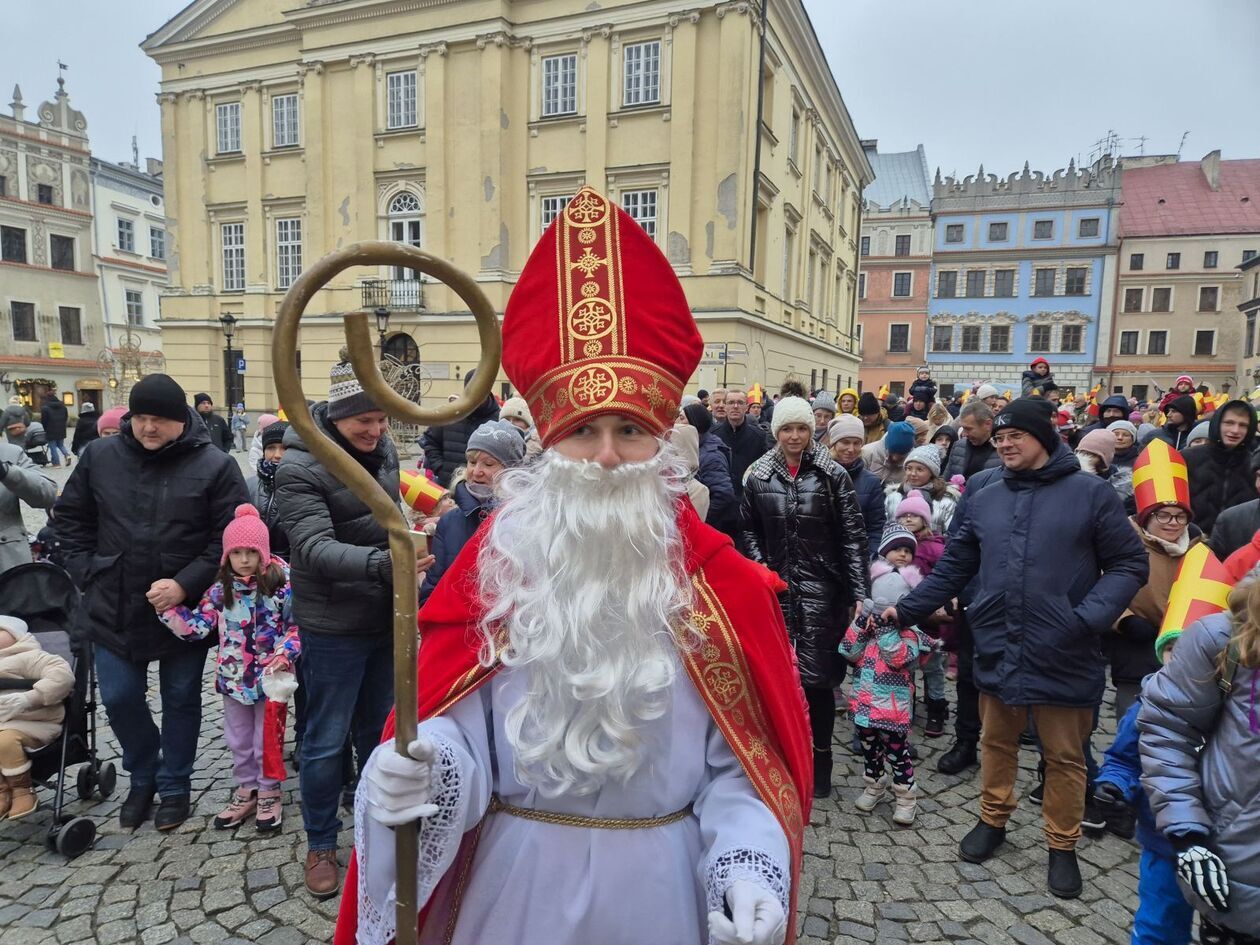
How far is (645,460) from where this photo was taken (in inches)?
71.6

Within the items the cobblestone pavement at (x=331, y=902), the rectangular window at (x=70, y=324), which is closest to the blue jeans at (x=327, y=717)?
the cobblestone pavement at (x=331, y=902)

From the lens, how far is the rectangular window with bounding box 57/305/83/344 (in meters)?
39.9

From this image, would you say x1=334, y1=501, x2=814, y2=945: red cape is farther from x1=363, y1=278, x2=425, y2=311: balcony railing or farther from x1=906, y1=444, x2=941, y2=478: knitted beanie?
x1=363, y1=278, x2=425, y2=311: balcony railing

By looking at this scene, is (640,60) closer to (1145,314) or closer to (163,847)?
(163,847)

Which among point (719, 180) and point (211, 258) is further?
point (211, 258)

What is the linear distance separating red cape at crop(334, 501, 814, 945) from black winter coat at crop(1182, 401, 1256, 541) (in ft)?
15.5

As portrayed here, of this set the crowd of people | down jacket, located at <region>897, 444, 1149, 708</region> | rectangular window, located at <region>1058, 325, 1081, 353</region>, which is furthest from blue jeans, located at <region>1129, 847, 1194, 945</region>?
rectangular window, located at <region>1058, 325, 1081, 353</region>

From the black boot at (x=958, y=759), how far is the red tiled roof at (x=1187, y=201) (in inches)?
2060

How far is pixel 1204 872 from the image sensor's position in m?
2.18

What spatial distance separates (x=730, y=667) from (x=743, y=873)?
436 mm

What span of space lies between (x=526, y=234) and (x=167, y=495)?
1926 centimetres

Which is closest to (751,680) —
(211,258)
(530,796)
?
(530,796)

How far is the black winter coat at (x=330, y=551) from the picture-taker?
306 centimetres

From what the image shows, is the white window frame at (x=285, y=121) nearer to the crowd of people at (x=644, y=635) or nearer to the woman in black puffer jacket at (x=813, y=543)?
the crowd of people at (x=644, y=635)
